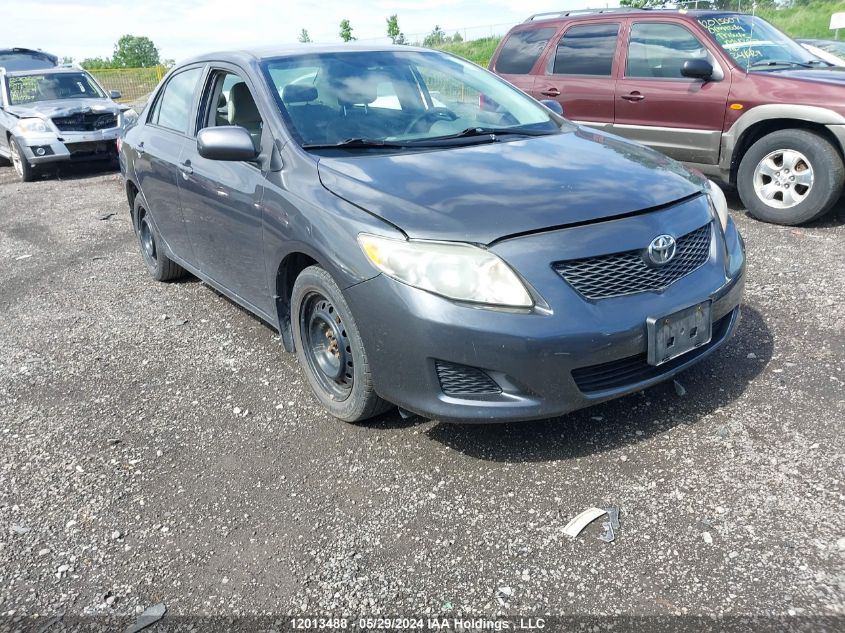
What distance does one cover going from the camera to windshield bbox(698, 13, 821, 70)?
21.2 ft

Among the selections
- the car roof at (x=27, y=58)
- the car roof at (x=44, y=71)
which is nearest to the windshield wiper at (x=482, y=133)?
the car roof at (x=44, y=71)

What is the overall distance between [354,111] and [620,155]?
1.38m

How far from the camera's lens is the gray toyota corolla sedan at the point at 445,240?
2613 mm

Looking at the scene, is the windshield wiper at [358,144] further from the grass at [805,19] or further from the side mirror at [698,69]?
the grass at [805,19]

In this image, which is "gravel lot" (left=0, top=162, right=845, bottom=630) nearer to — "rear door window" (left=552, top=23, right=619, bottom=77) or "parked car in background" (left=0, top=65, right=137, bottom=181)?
"rear door window" (left=552, top=23, right=619, bottom=77)

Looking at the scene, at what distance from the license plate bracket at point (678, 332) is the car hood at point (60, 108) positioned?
10.1 meters

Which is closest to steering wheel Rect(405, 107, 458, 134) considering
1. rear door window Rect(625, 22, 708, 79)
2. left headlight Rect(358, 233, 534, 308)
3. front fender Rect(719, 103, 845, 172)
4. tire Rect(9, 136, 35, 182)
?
left headlight Rect(358, 233, 534, 308)

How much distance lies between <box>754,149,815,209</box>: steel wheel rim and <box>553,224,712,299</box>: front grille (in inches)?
149

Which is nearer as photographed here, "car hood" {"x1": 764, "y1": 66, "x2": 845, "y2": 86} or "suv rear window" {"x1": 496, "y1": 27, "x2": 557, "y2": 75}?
"car hood" {"x1": 764, "y1": 66, "x2": 845, "y2": 86}

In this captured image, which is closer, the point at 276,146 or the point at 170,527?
the point at 170,527

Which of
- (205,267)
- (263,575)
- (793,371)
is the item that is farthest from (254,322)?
(793,371)

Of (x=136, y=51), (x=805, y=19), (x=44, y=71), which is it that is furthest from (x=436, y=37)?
(x=136, y=51)

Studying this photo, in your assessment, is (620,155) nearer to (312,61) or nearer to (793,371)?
Answer: (793,371)

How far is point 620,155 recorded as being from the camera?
3461mm
